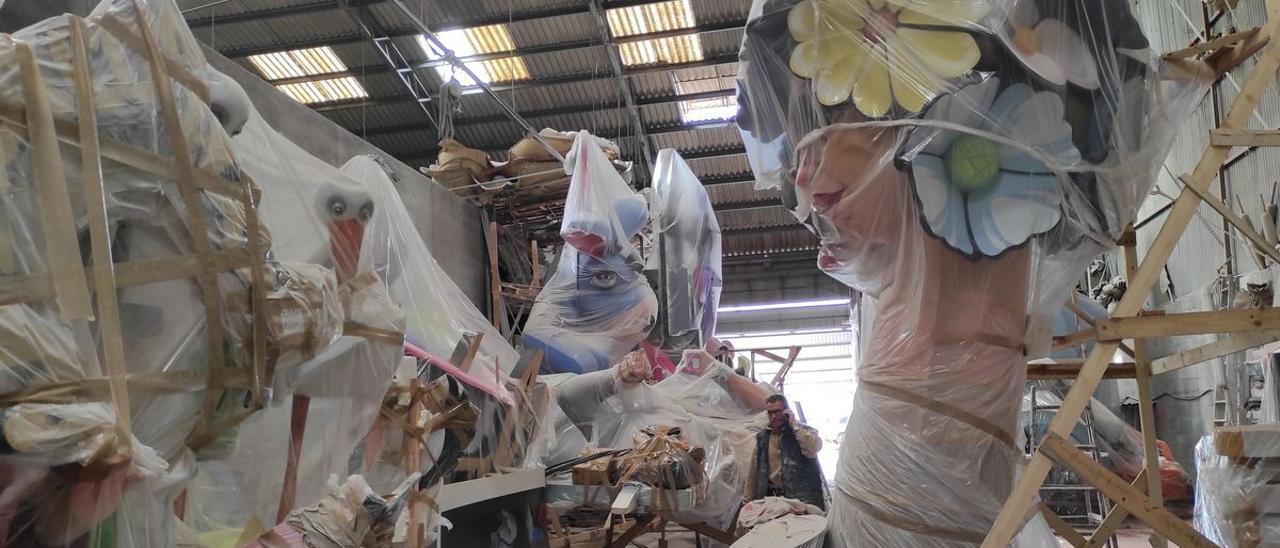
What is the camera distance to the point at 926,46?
289 cm

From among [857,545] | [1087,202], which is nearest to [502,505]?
[857,545]

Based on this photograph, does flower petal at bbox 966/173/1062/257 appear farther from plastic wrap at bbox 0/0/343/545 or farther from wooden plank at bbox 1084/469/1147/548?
plastic wrap at bbox 0/0/343/545

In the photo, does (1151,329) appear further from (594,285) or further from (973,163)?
(594,285)

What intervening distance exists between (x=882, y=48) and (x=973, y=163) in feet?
1.57

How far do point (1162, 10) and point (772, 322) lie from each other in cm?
846

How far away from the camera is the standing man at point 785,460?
21.1 ft

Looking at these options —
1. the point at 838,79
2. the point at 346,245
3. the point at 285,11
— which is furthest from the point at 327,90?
the point at 838,79

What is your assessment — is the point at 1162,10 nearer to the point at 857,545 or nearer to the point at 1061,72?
the point at 1061,72

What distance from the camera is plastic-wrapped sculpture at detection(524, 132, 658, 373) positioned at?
7.67m

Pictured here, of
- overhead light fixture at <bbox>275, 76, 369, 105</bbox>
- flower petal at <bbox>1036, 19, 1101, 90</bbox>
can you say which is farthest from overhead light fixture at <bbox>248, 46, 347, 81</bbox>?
flower petal at <bbox>1036, 19, 1101, 90</bbox>

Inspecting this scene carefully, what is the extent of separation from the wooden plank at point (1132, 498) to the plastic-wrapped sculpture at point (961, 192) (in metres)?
0.44

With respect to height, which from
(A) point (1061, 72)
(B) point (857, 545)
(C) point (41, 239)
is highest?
(A) point (1061, 72)

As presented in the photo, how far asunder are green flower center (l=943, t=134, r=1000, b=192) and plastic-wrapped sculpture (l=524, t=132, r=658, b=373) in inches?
190

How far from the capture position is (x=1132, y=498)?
8.16ft
